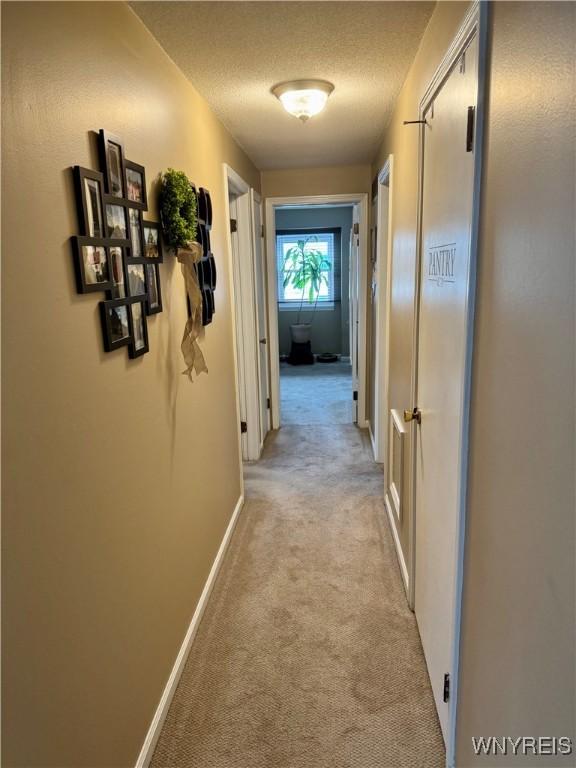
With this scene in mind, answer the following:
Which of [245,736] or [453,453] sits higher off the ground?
[453,453]

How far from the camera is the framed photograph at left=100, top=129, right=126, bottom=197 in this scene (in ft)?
4.14

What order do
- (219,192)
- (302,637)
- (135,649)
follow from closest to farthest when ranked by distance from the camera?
(135,649)
(302,637)
(219,192)

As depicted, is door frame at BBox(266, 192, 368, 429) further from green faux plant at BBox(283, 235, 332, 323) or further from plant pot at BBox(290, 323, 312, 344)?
green faux plant at BBox(283, 235, 332, 323)

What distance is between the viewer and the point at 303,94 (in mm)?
2131

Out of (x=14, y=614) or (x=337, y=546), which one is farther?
(x=337, y=546)

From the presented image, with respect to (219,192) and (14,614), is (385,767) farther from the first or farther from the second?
(219,192)

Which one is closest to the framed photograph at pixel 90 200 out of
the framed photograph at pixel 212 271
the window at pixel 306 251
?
the framed photograph at pixel 212 271

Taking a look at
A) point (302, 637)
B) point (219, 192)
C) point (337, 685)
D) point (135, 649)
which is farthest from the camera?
point (219, 192)

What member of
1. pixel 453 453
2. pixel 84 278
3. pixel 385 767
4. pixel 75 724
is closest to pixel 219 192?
pixel 84 278

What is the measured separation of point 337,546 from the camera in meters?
2.73

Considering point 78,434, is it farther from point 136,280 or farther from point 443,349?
point 443,349

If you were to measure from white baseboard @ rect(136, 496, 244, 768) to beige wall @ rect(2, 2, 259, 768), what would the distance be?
54 millimetres

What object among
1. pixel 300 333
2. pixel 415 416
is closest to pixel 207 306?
pixel 415 416

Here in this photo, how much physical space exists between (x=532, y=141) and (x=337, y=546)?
2.34 metres
